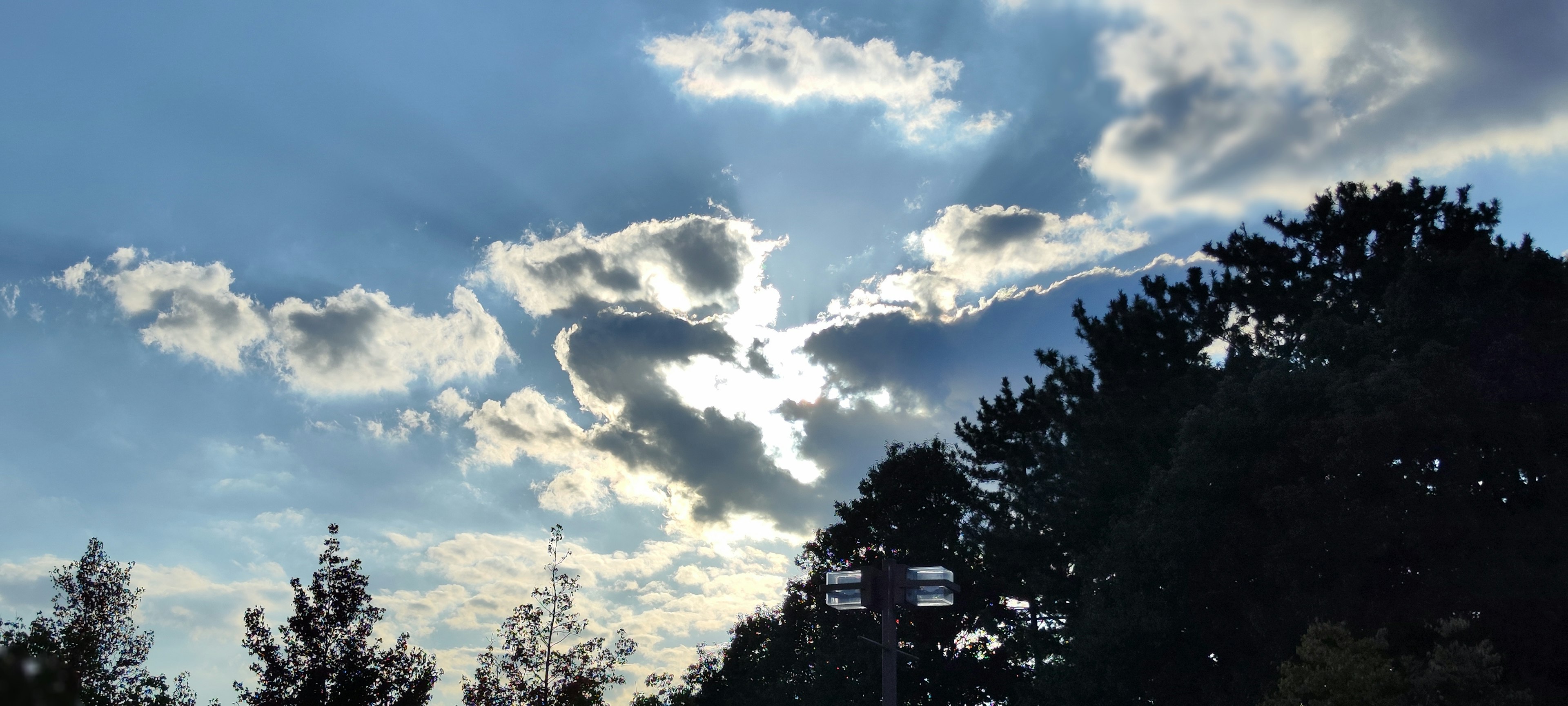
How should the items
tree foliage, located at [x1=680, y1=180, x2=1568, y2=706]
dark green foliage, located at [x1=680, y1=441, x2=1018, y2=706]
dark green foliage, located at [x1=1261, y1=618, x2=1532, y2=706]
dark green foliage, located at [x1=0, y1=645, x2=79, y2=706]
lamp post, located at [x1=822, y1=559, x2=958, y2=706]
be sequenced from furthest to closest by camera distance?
dark green foliage, located at [x1=680, y1=441, x2=1018, y2=706]
tree foliage, located at [x1=680, y1=180, x2=1568, y2=706]
dark green foliage, located at [x1=1261, y1=618, x2=1532, y2=706]
lamp post, located at [x1=822, y1=559, x2=958, y2=706]
dark green foliage, located at [x1=0, y1=645, x2=79, y2=706]

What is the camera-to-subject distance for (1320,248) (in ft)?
129

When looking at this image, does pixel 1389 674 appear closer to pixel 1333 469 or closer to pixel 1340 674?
pixel 1340 674

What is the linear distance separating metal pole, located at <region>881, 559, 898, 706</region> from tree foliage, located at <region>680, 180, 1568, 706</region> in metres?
15.2

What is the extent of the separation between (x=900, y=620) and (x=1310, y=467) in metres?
24.9

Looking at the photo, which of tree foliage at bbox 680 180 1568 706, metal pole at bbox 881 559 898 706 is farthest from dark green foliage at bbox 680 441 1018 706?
metal pole at bbox 881 559 898 706

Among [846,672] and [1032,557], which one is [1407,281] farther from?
[846,672]

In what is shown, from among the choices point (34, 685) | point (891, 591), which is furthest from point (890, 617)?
point (34, 685)

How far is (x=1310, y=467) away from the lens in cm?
2859

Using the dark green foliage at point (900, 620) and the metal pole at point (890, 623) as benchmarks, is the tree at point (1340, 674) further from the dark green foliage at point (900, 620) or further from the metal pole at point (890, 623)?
the dark green foliage at point (900, 620)

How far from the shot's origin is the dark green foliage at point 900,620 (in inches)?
1897

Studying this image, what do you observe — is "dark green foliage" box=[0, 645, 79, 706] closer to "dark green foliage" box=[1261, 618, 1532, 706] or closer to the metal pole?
the metal pole

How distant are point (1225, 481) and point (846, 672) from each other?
2372 cm

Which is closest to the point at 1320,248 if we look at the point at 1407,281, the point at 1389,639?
the point at 1407,281

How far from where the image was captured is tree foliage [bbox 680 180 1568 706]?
26766mm
